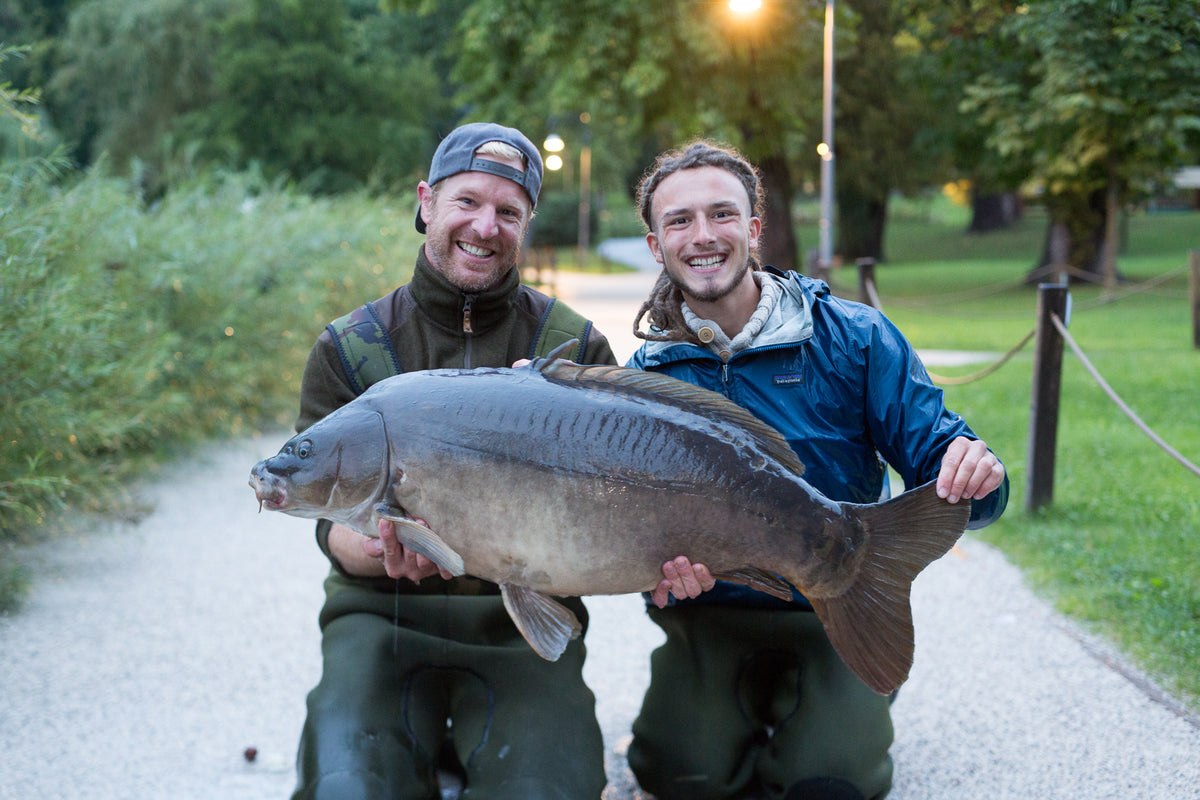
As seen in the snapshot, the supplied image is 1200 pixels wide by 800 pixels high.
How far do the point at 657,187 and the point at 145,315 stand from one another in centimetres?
559

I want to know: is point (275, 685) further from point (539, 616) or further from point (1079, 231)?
point (1079, 231)

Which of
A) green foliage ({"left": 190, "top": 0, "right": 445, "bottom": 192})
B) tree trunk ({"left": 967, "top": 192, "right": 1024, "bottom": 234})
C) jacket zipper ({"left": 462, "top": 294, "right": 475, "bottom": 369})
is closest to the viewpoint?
jacket zipper ({"left": 462, "top": 294, "right": 475, "bottom": 369})

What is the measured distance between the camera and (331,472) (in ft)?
8.65

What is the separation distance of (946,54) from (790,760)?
18107 mm

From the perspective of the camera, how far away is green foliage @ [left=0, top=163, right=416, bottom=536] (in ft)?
18.0

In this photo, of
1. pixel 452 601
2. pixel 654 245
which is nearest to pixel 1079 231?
pixel 654 245

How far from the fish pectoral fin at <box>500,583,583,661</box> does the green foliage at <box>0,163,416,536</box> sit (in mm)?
3588

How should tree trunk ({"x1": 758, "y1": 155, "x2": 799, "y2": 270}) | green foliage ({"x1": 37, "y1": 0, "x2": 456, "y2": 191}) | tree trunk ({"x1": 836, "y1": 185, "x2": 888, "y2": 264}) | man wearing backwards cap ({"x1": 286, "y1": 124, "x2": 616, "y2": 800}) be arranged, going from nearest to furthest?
1. man wearing backwards cap ({"x1": 286, "y1": 124, "x2": 616, "y2": 800})
2. tree trunk ({"x1": 758, "y1": 155, "x2": 799, "y2": 270})
3. green foliage ({"x1": 37, "y1": 0, "x2": 456, "y2": 191})
4. tree trunk ({"x1": 836, "y1": 185, "x2": 888, "y2": 264})

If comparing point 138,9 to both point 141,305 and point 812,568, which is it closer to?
point 141,305

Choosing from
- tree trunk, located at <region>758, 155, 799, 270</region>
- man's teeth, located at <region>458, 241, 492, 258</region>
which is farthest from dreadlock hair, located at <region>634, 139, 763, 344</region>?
tree trunk, located at <region>758, 155, 799, 270</region>

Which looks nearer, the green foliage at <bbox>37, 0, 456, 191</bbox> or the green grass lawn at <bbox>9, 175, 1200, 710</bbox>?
the green grass lawn at <bbox>9, 175, 1200, 710</bbox>

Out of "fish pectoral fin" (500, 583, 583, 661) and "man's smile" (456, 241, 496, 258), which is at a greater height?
"man's smile" (456, 241, 496, 258)

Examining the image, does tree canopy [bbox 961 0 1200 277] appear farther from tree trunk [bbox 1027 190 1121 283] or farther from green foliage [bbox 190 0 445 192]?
green foliage [bbox 190 0 445 192]

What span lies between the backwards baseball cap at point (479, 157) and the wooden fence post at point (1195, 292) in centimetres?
1259
